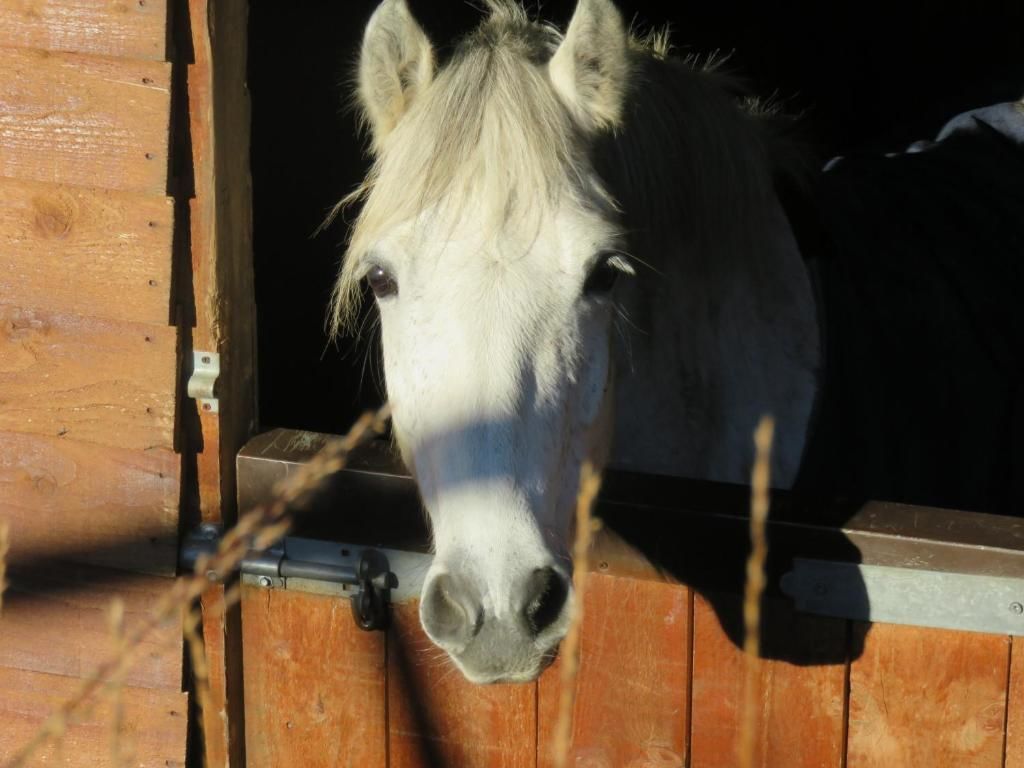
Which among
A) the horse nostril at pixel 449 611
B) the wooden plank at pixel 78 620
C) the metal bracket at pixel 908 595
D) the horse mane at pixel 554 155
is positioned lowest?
the wooden plank at pixel 78 620

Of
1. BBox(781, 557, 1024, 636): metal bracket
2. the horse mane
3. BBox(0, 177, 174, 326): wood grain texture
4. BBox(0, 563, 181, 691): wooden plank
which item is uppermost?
the horse mane

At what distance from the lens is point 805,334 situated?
2264 mm

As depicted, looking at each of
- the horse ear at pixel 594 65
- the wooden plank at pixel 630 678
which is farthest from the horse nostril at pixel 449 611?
the horse ear at pixel 594 65

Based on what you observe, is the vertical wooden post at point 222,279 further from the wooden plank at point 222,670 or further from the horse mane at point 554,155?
the horse mane at point 554,155

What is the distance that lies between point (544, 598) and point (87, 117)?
1.15 meters

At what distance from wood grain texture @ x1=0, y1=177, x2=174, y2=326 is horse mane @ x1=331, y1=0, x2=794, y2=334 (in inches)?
12.9

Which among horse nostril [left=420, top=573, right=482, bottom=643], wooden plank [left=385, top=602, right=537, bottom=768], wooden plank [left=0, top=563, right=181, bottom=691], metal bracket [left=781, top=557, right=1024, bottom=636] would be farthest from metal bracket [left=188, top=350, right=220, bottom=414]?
metal bracket [left=781, top=557, right=1024, bottom=636]

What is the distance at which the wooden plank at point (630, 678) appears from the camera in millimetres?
1884

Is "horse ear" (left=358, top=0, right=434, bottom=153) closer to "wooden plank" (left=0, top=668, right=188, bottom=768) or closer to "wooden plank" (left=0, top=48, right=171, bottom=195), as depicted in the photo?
"wooden plank" (left=0, top=48, right=171, bottom=195)

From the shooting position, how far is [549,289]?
5.28ft

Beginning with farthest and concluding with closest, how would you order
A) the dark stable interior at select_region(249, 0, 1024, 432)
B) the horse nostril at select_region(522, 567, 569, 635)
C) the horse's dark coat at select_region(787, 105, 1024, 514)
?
1. the dark stable interior at select_region(249, 0, 1024, 432)
2. the horse's dark coat at select_region(787, 105, 1024, 514)
3. the horse nostril at select_region(522, 567, 569, 635)

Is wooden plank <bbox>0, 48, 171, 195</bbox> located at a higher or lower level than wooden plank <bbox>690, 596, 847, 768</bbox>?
higher

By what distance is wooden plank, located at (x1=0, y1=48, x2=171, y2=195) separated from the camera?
185 centimetres

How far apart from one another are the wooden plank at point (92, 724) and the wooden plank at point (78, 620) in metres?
0.03
